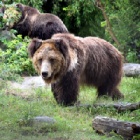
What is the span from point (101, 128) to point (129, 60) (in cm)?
765

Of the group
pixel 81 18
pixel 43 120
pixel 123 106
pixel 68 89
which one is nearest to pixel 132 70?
pixel 68 89

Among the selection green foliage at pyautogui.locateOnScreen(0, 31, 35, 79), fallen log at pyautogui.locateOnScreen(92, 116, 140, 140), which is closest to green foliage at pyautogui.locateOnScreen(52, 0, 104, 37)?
green foliage at pyautogui.locateOnScreen(0, 31, 35, 79)

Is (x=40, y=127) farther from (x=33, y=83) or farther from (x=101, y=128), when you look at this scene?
(x=33, y=83)

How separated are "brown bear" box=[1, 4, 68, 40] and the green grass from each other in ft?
13.9

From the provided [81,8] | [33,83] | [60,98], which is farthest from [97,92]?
[81,8]

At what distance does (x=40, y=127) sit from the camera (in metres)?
6.76

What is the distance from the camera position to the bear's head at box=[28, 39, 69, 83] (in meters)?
8.62

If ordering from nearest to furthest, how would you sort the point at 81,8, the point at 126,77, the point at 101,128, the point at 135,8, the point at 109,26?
the point at 101,128 < the point at 135,8 < the point at 126,77 < the point at 109,26 < the point at 81,8

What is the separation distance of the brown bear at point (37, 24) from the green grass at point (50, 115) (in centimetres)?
424

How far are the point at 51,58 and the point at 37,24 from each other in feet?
21.3

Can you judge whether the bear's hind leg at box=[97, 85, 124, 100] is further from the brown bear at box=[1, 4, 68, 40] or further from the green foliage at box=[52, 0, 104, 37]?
the green foliage at box=[52, 0, 104, 37]

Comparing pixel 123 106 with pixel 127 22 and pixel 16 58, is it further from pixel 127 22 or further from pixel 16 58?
pixel 16 58

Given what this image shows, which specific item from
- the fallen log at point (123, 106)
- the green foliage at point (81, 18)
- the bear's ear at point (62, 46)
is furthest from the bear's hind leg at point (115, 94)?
the green foliage at point (81, 18)

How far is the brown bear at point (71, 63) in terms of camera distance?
8672mm
